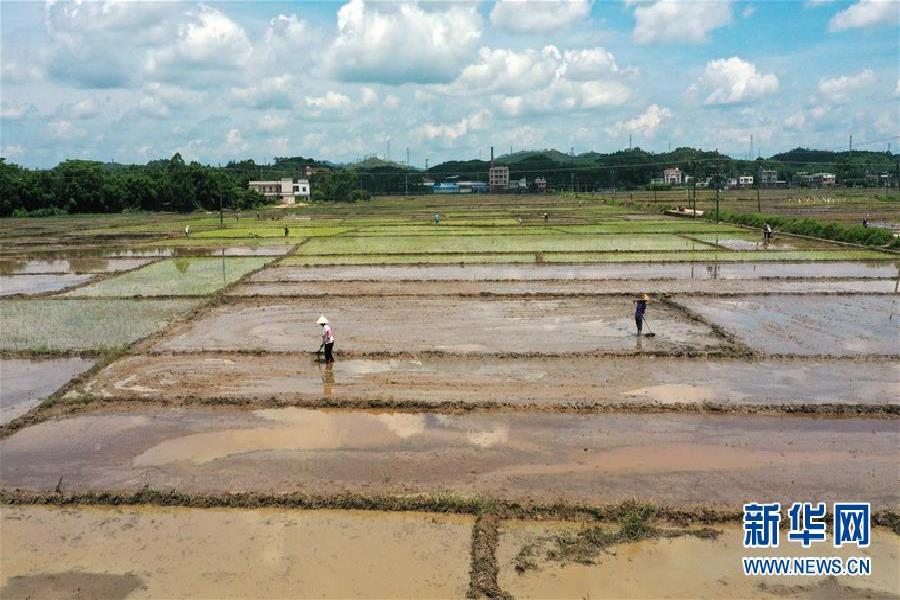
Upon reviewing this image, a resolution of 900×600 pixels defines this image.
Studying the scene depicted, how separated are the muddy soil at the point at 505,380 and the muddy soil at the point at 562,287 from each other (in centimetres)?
737

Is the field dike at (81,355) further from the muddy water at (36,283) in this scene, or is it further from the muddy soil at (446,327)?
the muddy water at (36,283)

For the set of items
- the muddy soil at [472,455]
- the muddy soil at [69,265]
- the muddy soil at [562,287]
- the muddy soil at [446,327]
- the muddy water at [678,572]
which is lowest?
the muddy water at [678,572]

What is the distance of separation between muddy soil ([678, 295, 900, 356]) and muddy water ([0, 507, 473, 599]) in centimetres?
1034

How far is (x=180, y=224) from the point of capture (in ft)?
167

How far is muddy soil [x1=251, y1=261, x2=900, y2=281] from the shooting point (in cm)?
2420

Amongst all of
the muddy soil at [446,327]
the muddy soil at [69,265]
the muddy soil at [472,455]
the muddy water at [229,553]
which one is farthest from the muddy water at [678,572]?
the muddy soil at [69,265]

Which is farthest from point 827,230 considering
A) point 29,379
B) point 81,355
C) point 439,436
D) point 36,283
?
point 36,283

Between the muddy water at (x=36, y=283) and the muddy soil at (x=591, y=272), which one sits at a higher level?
the muddy water at (x=36, y=283)

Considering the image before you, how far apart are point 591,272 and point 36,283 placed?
821 inches

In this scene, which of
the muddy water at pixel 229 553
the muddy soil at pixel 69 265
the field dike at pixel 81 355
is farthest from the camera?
the muddy soil at pixel 69 265

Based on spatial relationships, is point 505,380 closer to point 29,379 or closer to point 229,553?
point 229,553

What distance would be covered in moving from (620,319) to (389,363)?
6897 mm

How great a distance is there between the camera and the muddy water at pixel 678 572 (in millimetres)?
6340

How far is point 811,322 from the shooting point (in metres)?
16.9
